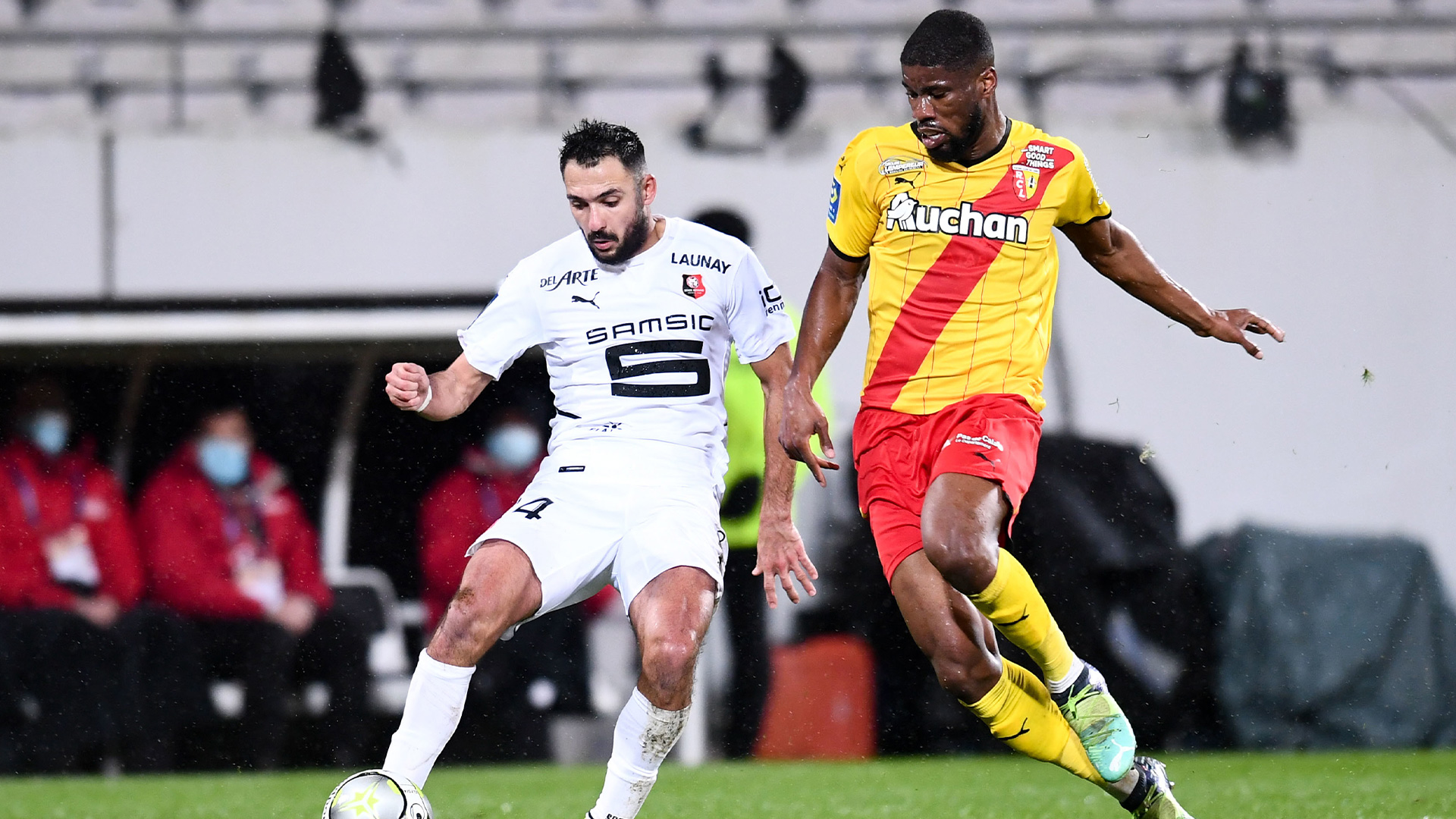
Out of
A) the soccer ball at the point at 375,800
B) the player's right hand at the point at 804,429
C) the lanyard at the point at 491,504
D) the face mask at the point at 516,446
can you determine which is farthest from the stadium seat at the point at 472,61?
the soccer ball at the point at 375,800

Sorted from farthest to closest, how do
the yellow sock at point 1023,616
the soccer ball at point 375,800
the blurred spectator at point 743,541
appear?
the blurred spectator at point 743,541, the yellow sock at point 1023,616, the soccer ball at point 375,800

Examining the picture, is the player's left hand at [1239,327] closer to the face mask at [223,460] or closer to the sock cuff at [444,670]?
the sock cuff at [444,670]

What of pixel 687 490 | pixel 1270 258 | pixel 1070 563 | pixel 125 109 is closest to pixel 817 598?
pixel 1070 563

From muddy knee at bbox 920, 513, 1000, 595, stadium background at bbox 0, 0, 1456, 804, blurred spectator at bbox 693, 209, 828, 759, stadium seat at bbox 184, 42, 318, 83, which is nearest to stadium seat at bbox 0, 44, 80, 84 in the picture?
stadium background at bbox 0, 0, 1456, 804

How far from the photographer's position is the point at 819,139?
7.37 meters

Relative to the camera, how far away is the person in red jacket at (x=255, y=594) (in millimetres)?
7141

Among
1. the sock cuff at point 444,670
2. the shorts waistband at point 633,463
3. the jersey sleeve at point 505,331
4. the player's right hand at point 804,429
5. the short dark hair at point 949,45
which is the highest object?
the short dark hair at point 949,45

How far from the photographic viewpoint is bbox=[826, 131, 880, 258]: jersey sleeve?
164 inches

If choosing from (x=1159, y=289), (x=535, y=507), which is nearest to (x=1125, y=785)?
(x=1159, y=289)

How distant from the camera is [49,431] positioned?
24.3 ft

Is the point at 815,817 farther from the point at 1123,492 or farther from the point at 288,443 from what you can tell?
the point at 288,443

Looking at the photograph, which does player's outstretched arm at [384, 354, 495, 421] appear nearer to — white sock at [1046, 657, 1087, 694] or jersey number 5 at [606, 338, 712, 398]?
jersey number 5 at [606, 338, 712, 398]

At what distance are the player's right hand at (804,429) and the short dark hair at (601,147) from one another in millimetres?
720

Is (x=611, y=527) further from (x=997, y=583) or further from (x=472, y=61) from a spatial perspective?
(x=472, y=61)
